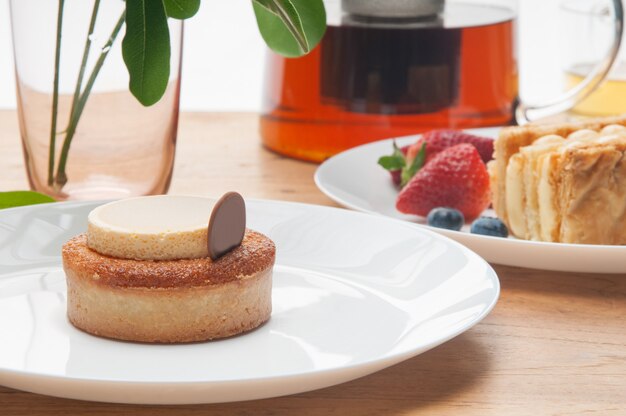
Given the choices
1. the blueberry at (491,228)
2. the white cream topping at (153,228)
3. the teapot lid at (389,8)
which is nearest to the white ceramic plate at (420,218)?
the blueberry at (491,228)

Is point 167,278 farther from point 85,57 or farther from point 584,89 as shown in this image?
point 584,89

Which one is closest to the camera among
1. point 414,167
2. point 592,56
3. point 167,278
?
point 167,278

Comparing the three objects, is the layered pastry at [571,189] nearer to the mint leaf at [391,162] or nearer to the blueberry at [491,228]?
the blueberry at [491,228]

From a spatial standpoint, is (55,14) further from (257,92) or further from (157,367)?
(257,92)

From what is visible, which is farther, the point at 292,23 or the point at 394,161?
the point at 394,161

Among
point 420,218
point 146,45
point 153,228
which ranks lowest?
point 420,218

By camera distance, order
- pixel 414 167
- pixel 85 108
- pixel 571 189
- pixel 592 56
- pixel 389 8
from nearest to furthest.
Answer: pixel 571 189
pixel 85 108
pixel 414 167
pixel 389 8
pixel 592 56

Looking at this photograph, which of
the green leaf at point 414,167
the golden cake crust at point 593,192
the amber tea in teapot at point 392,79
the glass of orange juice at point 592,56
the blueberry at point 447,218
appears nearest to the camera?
the golden cake crust at point 593,192

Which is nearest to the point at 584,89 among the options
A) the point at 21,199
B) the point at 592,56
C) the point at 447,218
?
the point at 592,56
